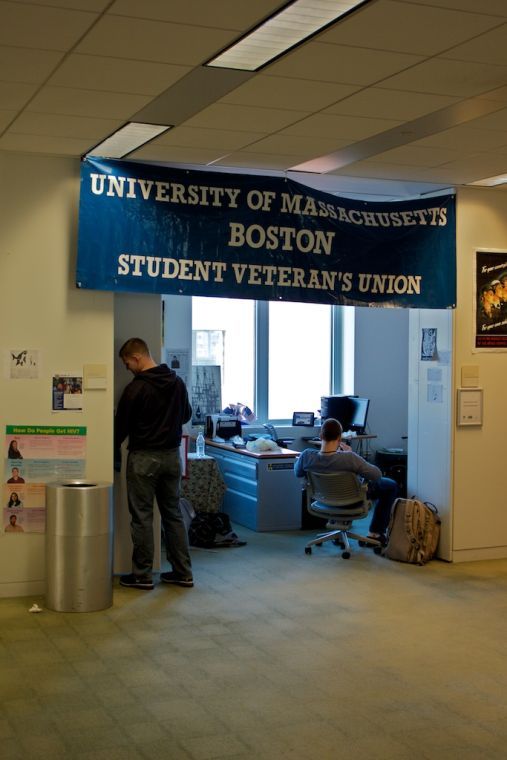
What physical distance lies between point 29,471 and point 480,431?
3.31 m

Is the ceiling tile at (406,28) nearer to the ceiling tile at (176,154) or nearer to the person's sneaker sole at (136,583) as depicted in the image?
the ceiling tile at (176,154)

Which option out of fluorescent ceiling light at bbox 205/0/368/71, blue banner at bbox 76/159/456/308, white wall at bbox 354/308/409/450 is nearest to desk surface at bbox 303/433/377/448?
white wall at bbox 354/308/409/450

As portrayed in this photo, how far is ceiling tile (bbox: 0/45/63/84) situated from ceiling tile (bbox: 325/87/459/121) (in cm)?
142

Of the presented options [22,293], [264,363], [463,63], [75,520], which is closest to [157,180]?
[22,293]

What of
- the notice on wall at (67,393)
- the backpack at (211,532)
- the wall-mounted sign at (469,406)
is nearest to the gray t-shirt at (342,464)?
the wall-mounted sign at (469,406)

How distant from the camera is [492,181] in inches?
279

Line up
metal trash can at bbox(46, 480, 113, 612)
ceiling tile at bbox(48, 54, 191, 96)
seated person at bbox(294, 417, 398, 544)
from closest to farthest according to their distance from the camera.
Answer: ceiling tile at bbox(48, 54, 191, 96), metal trash can at bbox(46, 480, 113, 612), seated person at bbox(294, 417, 398, 544)

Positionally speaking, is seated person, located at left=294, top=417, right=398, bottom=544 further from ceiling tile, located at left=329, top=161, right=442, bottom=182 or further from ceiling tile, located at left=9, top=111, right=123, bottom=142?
ceiling tile, located at left=9, top=111, right=123, bottom=142

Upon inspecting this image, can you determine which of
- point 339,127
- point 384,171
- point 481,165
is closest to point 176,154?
point 339,127

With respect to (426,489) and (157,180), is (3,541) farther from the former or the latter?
(426,489)

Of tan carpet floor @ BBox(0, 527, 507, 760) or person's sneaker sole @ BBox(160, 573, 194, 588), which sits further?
person's sneaker sole @ BBox(160, 573, 194, 588)

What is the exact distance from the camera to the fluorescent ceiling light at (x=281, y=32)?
3.57 meters

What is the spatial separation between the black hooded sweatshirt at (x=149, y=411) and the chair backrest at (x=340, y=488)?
1.41 metres

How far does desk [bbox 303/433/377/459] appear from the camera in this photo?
31.3ft
